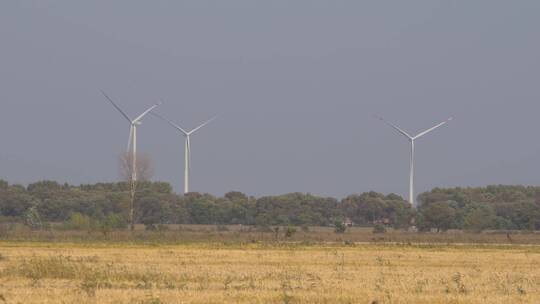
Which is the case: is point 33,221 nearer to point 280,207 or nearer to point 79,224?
point 79,224

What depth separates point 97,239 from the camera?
80.7 meters

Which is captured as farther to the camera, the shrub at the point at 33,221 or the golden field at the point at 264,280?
the shrub at the point at 33,221

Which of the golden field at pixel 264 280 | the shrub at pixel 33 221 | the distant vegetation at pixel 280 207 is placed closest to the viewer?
the golden field at pixel 264 280

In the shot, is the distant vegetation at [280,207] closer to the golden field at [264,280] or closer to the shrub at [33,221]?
the shrub at [33,221]

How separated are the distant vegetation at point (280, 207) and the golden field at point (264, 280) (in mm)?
75508

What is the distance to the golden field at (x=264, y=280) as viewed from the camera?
28.8 metres

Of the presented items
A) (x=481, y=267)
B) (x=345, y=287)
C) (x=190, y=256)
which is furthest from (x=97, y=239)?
(x=345, y=287)

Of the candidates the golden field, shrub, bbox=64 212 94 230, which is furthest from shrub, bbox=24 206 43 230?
the golden field

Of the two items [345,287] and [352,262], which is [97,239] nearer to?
[352,262]

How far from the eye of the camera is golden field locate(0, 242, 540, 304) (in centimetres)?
2875

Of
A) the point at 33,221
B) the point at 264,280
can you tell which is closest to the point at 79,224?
the point at 33,221

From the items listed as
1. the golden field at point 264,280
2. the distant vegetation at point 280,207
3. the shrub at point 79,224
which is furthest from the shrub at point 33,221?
the golden field at point 264,280

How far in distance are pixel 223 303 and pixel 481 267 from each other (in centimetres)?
2285

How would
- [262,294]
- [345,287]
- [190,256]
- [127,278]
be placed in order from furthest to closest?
[190,256]
[127,278]
[345,287]
[262,294]
